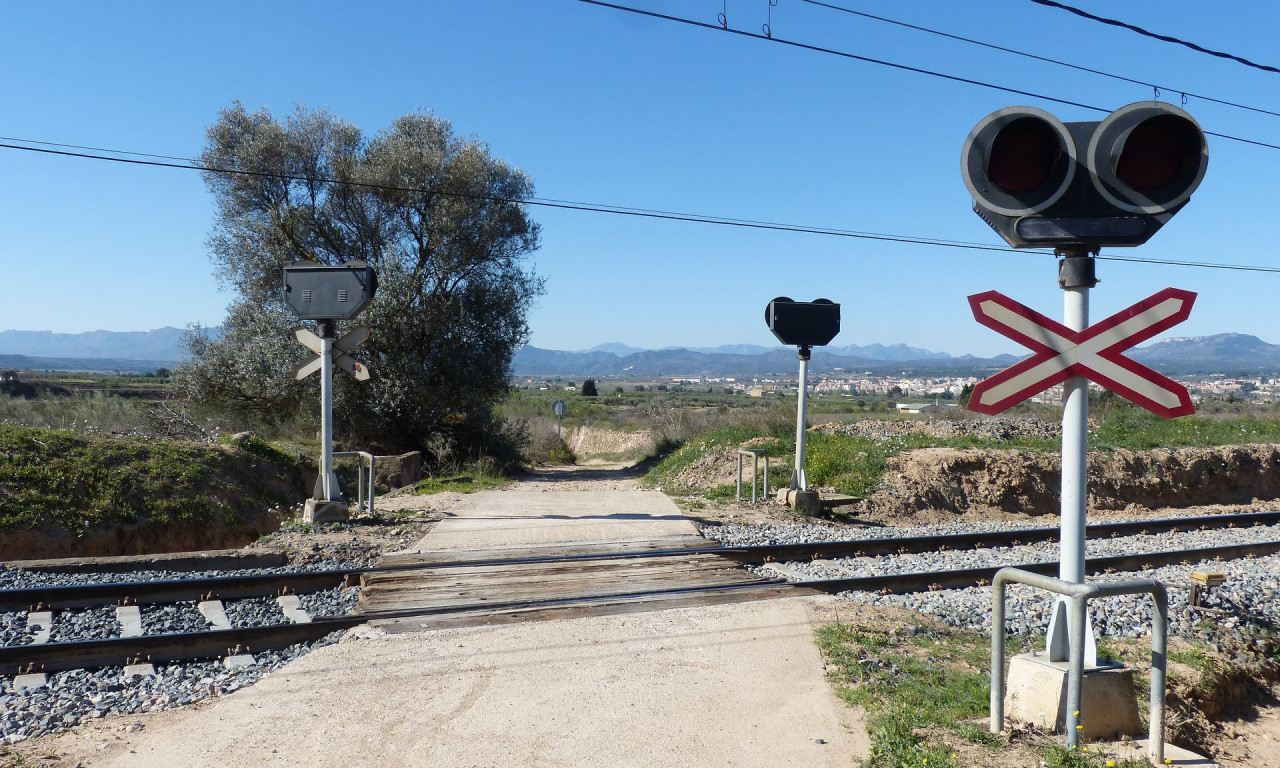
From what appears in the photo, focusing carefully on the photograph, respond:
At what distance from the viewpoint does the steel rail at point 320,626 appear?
5.96 metres

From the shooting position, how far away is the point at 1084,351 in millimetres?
4145

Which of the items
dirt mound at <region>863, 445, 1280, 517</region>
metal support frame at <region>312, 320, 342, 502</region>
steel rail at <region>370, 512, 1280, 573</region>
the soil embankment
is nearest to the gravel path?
steel rail at <region>370, 512, 1280, 573</region>

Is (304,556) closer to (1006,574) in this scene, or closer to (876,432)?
(1006,574)

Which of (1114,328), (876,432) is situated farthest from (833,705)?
(876,432)

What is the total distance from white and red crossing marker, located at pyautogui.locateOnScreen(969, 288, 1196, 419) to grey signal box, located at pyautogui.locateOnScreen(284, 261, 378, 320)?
8.99 m

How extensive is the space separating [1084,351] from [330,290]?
9.79 metres

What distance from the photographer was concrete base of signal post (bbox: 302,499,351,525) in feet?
36.1

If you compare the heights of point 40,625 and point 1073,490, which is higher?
point 1073,490

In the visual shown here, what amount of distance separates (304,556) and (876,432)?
14756 mm

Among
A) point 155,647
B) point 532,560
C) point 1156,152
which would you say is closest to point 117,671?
point 155,647

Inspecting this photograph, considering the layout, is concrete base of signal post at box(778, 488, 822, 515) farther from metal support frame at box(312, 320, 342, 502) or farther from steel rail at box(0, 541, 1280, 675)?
metal support frame at box(312, 320, 342, 502)

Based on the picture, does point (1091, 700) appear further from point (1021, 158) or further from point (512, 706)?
point (512, 706)

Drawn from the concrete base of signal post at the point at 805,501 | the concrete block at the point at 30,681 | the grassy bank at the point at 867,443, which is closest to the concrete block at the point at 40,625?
the concrete block at the point at 30,681

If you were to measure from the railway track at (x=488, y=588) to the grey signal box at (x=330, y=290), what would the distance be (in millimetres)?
3931
